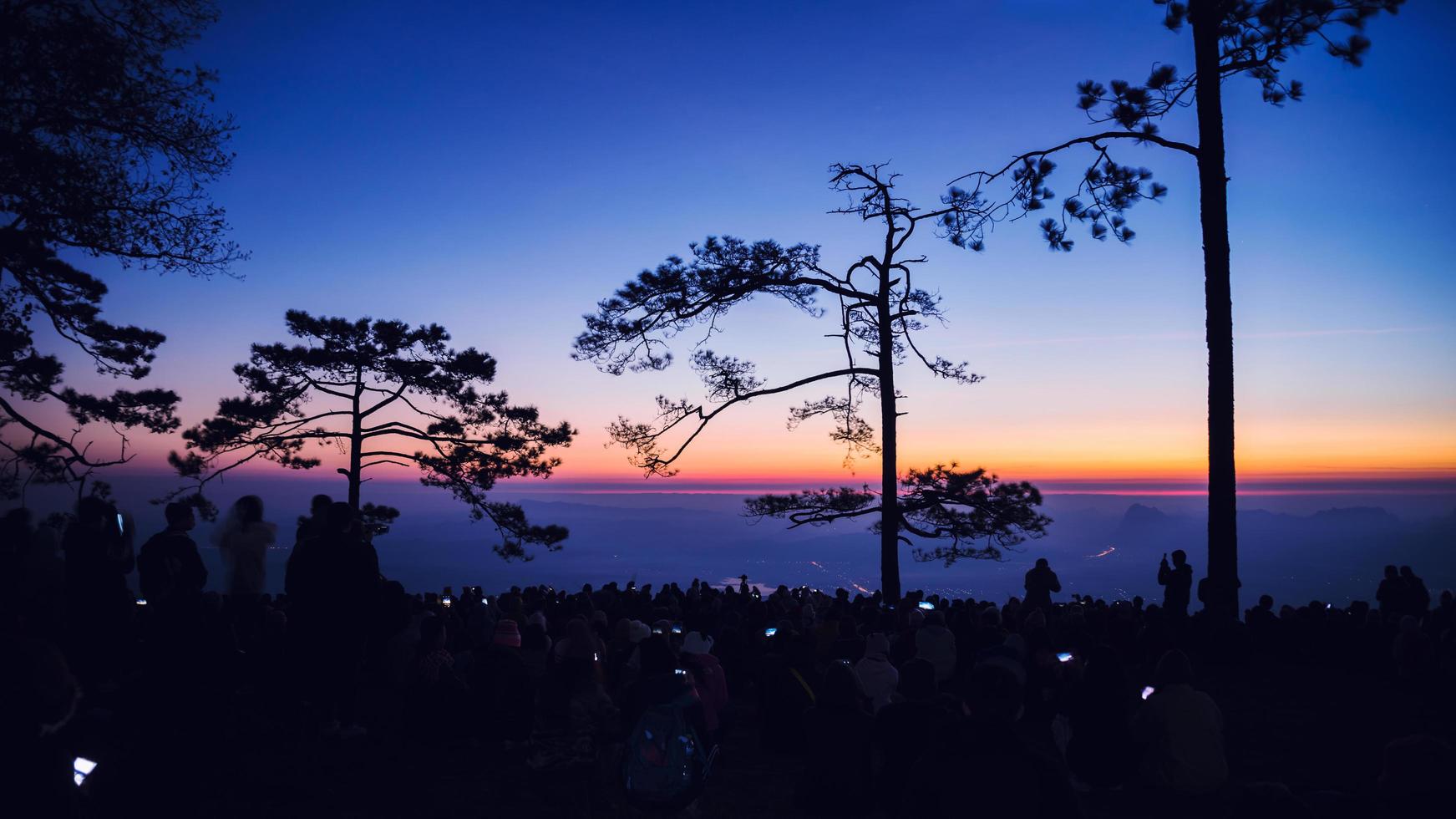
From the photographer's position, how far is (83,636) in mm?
6684

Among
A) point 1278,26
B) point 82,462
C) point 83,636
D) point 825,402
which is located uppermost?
point 1278,26

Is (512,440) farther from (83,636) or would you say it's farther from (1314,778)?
(1314,778)

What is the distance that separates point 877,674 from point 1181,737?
7.41 feet

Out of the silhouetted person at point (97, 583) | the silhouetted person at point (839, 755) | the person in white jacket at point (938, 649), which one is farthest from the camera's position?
the person in white jacket at point (938, 649)

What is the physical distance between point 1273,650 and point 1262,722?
4.15 metres

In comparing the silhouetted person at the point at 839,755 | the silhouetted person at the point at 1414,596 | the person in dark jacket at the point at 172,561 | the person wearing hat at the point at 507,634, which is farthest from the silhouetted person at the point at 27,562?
the silhouetted person at the point at 1414,596

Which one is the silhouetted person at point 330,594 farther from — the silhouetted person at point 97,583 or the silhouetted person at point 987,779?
the silhouetted person at point 987,779

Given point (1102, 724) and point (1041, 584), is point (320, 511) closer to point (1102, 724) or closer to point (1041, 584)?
point (1102, 724)

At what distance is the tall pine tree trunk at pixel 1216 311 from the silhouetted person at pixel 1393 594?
235 cm

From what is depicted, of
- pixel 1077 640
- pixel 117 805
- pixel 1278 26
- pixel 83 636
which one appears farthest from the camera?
pixel 1278 26

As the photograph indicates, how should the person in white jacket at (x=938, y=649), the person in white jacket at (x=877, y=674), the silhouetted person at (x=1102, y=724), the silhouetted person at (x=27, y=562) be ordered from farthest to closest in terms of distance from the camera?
the person in white jacket at (x=938, y=649), the person in white jacket at (x=877, y=674), the silhouetted person at (x=27, y=562), the silhouetted person at (x=1102, y=724)

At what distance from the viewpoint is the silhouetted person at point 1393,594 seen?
12.0 metres

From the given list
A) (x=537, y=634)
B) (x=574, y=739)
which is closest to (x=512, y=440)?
(x=537, y=634)

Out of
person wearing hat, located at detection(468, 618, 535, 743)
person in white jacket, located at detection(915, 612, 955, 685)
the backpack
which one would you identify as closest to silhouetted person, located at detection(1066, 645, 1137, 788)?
person in white jacket, located at detection(915, 612, 955, 685)
